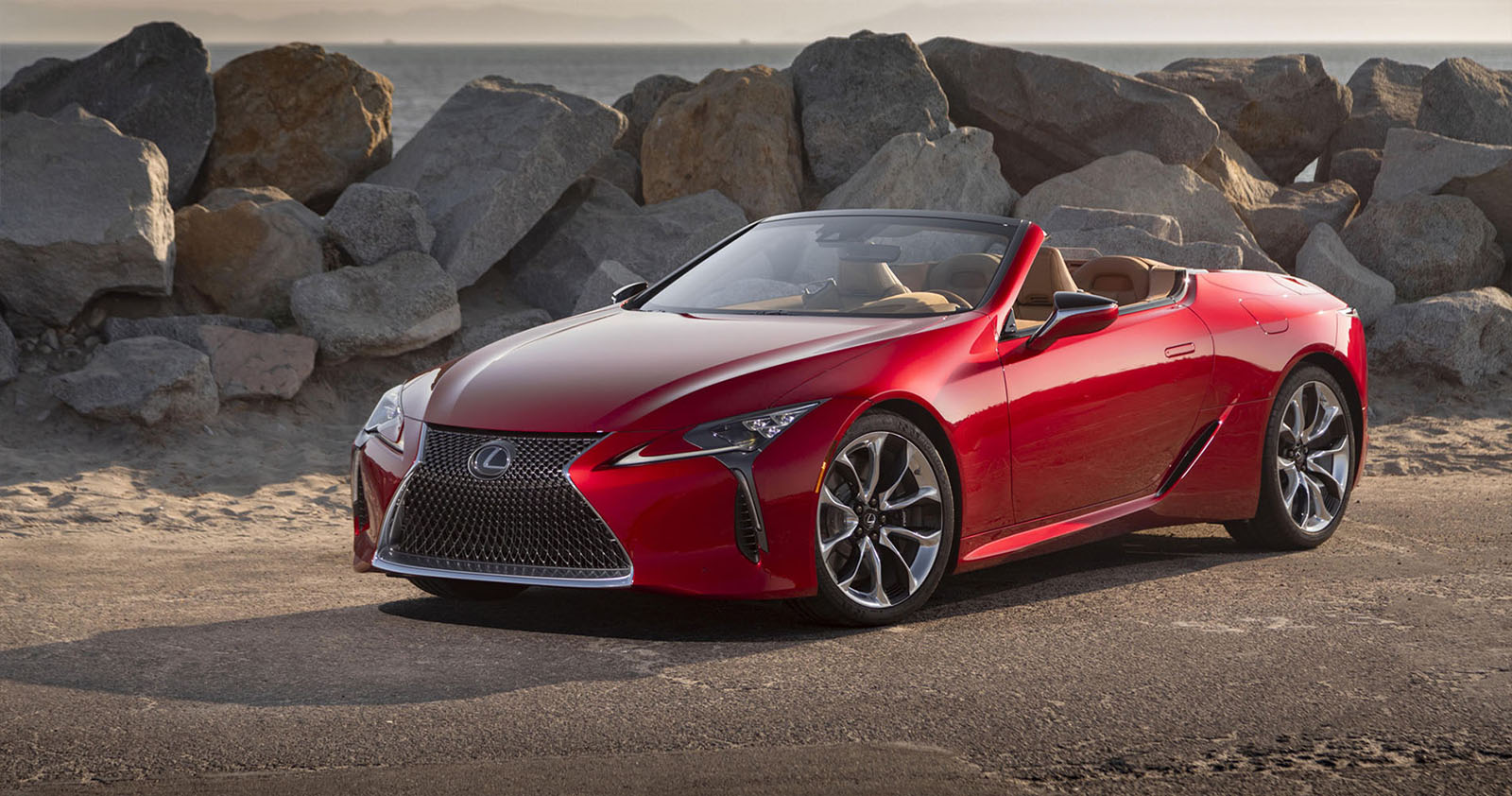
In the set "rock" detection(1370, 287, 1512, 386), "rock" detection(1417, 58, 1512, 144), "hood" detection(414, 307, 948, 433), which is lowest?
"rock" detection(1370, 287, 1512, 386)

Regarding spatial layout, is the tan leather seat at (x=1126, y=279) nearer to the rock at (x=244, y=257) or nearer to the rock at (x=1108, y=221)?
the rock at (x=1108, y=221)

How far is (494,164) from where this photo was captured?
1325 cm

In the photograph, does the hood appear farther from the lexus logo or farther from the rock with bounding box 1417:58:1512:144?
the rock with bounding box 1417:58:1512:144

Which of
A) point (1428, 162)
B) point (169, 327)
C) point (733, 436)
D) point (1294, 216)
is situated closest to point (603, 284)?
point (169, 327)

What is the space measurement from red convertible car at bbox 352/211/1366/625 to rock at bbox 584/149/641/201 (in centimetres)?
823

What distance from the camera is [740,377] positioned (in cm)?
549

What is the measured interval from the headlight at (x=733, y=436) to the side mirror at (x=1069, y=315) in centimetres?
122

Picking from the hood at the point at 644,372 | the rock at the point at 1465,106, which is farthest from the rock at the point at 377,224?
the rock at the point at 1465,106

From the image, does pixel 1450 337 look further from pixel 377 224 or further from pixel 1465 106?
pixel 377 224

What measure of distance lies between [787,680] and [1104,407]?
6.56ft

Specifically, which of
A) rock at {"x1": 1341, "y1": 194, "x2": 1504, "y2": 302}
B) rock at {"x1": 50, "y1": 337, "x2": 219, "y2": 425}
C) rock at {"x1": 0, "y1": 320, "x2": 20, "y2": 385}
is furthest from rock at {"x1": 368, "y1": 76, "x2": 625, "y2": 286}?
rock at {"x1": 1341, "y1": 194, "x2": 1504, "y2": 302}

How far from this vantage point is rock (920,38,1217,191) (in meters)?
15.6

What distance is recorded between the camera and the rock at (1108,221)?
1288 centimetres

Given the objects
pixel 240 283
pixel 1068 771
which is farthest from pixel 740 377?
pixel 240 283
